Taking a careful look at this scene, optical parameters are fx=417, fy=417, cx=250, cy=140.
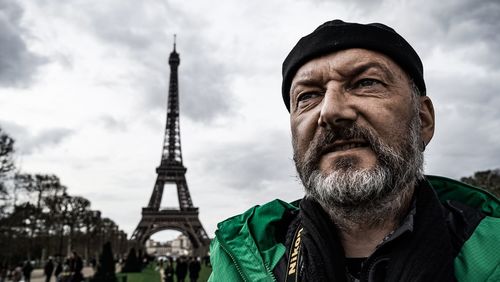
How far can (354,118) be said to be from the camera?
5.68 ft

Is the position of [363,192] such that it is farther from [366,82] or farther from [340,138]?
[366,82]

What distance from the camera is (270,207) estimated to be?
222 cm

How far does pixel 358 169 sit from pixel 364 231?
30 centimetres

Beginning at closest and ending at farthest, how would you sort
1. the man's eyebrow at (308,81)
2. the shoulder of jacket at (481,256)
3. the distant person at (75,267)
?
the shoulder of jacket at (481,256), the man's eyebrow at (308,81), the distant person at (75,267)

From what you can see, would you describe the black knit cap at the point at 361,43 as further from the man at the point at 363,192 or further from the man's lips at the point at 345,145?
the man's lips at the point at 345,145

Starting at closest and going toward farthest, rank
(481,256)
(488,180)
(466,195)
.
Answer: (481,256) < (466,195) < (488,180)

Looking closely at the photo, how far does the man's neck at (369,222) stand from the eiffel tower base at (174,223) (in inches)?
2067

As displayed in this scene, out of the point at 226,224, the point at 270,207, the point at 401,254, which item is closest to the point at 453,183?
the point at 401,254

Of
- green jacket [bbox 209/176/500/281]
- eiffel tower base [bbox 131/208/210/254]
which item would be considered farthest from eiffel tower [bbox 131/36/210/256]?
green jacket [bbox 209/176/500/281]

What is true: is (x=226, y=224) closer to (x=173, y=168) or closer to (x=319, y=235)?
(x=319, y=235)

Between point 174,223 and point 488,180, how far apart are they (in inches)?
1426

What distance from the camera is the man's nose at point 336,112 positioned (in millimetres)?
1725

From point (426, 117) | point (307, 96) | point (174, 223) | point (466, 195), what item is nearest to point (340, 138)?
point (307, 96)

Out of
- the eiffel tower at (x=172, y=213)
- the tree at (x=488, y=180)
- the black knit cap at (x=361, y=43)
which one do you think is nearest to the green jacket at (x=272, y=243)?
the black knit cap at (x=361, y=43)
